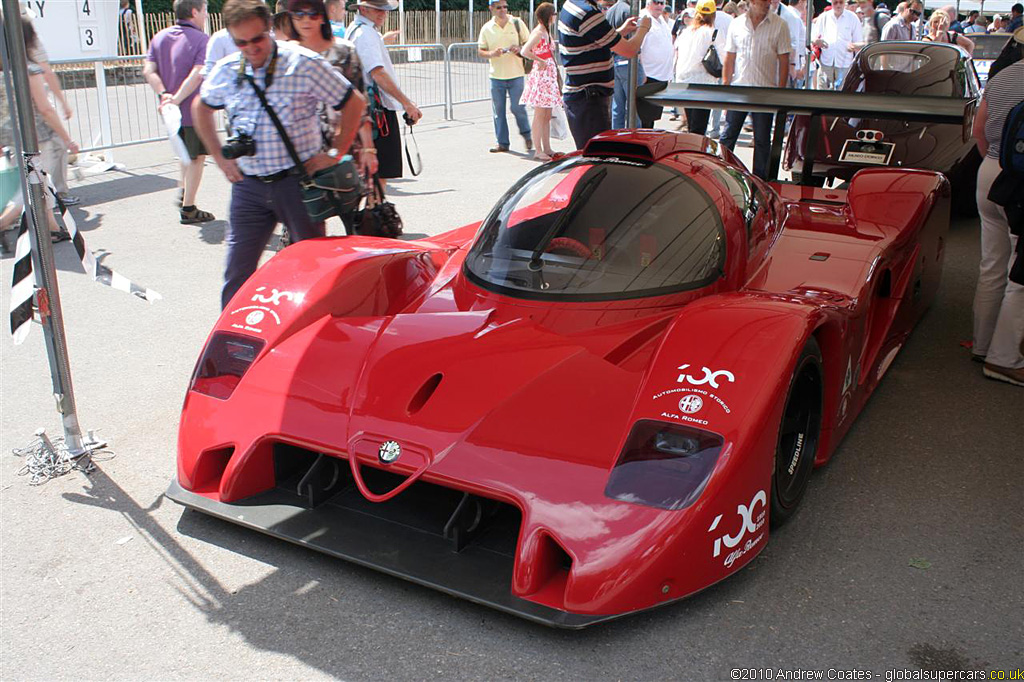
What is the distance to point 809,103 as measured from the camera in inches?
207

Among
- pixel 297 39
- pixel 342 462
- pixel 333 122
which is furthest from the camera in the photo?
pixel 297 39

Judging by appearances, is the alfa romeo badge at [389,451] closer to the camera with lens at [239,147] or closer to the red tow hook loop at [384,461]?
the red tow hook loop at [384,461]

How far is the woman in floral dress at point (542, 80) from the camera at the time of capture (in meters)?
10.2

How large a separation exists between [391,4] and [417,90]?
9.17m

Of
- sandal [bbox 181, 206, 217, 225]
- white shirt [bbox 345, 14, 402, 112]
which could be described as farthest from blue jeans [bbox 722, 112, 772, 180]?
sandal [bbox 181, 206, 217, 225]

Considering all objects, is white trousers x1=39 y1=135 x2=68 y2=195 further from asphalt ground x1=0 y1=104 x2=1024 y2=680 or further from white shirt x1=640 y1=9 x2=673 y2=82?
white shirt x1=640 y1=9 x2=673 y2=82

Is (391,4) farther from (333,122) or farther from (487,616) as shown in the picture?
(487,616)

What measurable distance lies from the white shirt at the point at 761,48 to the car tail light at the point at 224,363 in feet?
20.1

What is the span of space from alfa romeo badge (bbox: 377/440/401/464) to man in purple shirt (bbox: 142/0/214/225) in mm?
5281

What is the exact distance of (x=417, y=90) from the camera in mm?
16172

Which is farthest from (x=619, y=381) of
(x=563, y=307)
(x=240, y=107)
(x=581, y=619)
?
(x=240, y=107)

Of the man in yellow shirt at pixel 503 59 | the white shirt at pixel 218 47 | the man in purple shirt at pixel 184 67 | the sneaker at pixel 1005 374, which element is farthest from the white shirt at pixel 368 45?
the sneaker at pixel 1005 374

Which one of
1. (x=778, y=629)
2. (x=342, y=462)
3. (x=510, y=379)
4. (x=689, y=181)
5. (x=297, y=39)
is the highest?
(x=297, y=39)

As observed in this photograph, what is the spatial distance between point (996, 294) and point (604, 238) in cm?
249
